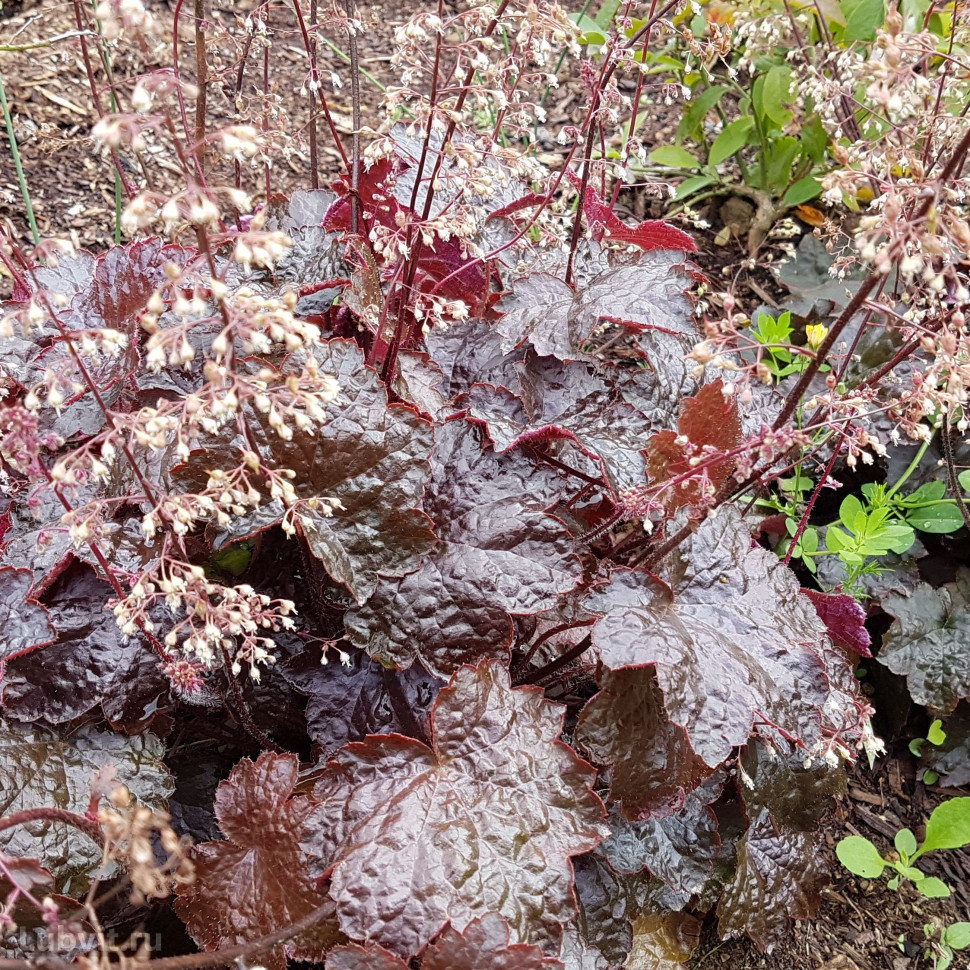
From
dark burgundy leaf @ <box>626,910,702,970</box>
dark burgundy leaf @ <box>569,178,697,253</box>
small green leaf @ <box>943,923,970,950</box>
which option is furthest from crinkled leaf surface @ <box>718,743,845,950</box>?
dark burgundy leaf @ <box>569,178,697,253</box>

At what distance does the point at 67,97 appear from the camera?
3.06 metres

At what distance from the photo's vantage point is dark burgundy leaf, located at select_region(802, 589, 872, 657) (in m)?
1.69

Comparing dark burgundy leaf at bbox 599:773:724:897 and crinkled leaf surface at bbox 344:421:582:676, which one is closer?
crinkled leaf surface at bbox 344:421:582:676

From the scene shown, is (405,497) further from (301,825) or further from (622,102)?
(622,102)

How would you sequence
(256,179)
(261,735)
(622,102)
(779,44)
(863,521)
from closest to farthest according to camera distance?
1. (261,735)
2. (622,102)
3. (863,521)
4. (779,44)
5. (256,179)

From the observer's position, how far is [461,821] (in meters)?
1.20

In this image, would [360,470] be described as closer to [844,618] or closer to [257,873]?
[257,873]

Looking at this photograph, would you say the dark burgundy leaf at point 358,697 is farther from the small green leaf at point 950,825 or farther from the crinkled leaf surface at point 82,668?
the small green leaf at point 950,825

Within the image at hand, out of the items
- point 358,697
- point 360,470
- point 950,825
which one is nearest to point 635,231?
point 360,470

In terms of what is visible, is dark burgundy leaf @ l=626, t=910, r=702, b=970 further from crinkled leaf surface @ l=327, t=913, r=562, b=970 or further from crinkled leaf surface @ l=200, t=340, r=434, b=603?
crinkled leaf surface @ l=200, t=340, r=434, b=603

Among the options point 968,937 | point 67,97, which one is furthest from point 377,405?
point 67,97

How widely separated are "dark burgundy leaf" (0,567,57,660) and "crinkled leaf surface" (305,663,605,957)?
477 millimetres

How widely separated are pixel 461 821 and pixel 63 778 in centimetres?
64

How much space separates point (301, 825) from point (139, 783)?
0.28m
